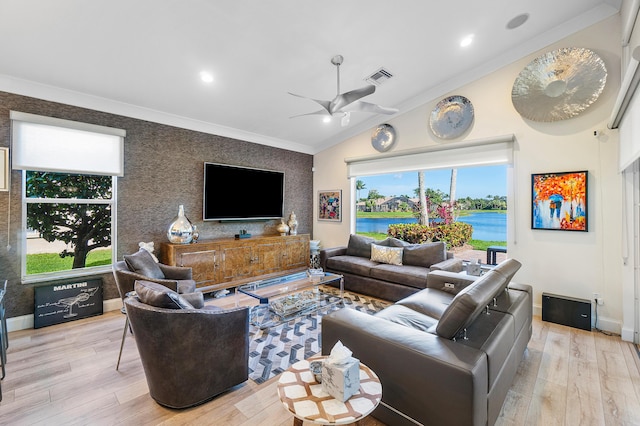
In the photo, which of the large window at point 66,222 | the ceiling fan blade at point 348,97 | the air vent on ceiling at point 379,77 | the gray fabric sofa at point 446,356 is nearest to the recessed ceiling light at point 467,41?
the air vent on ceiling at point 379,77

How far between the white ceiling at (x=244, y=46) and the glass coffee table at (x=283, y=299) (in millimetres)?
2783

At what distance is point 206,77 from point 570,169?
190 inches

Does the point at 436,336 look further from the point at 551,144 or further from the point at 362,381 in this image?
the point at 551,144

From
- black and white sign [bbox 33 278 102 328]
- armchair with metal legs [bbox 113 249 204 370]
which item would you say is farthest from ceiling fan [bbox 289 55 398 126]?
black and white sign [bbox 33 278 102 328]

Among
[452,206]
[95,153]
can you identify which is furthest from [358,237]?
[95,153]

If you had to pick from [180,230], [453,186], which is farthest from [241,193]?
[453,186]

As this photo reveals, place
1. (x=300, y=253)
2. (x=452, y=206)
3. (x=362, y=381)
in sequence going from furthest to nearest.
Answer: (x=300, y=253) → (x=452, y=206) → (x=362, y=381)

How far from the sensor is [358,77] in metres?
4.06

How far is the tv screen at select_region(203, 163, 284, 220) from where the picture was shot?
4883 millimetres

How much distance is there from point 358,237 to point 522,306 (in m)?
3.09

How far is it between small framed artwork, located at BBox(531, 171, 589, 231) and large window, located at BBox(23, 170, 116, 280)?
230 inches

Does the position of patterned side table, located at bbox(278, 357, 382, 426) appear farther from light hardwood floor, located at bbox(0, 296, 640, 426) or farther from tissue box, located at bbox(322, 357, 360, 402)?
light hardwood floor, located at bbox(0, 296, 640, 426)

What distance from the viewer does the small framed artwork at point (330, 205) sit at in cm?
621

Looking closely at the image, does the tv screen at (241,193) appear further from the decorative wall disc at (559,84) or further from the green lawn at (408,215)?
the decorative wall disc at (559,84)
